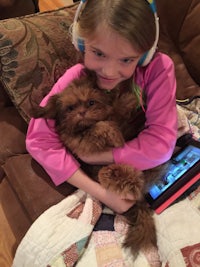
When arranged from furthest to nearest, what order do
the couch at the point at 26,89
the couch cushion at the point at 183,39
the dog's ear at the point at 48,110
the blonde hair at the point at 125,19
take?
the couch cushion at the point at 183,39, the couch at the point at 26,89, the dog's ear at the point at 48,110, the blonde hair at the point at 125,19

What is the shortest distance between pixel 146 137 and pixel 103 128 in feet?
0.57

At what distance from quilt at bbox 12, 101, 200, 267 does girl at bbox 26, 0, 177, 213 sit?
7 centimetres

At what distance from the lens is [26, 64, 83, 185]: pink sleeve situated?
1138 millimetres

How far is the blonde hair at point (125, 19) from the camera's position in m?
0.96

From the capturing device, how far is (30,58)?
129 cm

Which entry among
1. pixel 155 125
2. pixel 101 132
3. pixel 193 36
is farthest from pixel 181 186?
pixel 193 36

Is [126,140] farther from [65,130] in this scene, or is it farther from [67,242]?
[67,242]

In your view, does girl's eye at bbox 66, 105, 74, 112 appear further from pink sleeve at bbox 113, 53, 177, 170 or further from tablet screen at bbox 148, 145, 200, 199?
tablet screen at bbox 148, 145, 200, 199

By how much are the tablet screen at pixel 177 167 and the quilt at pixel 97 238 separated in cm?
7

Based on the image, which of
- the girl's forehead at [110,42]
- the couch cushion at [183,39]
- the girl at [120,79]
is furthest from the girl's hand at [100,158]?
the couch cushion at [183,39]

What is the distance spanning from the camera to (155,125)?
1.15 m

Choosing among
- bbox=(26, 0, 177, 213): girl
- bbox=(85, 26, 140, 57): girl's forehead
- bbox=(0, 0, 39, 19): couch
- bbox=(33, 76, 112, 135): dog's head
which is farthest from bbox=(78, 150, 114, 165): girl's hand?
bbox=(0, 0, 39, 19): couch

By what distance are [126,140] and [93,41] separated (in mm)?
353

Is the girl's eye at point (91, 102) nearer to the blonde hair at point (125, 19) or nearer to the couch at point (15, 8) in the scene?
the blonde hair at point (125, 19)
